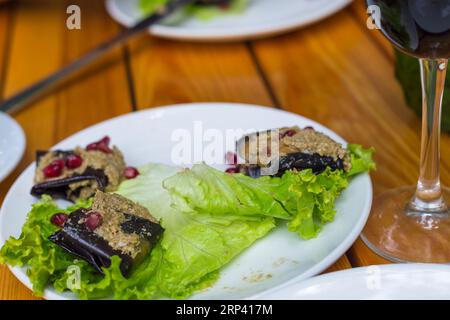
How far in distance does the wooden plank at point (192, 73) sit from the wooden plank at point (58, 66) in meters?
0.06

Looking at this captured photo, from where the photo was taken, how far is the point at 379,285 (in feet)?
3.14

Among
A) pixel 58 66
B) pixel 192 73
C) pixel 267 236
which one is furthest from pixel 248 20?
pixel 267 236

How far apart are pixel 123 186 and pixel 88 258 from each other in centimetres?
25

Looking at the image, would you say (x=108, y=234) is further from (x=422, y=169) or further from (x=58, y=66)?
(x=58, y=66)

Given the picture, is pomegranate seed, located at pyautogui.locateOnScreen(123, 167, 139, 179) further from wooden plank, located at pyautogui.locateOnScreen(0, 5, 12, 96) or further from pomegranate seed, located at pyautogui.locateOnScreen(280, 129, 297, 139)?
wooden plank, located at pyautogui.locateOnScreen(0, 5, 12, 96)

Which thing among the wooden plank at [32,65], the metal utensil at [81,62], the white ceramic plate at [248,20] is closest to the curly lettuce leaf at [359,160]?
the wooden plank at [32,65]

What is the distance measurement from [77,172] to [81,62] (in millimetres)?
658

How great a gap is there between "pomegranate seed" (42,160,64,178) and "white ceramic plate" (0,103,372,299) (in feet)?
0.14

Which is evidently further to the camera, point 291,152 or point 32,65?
point 32,65

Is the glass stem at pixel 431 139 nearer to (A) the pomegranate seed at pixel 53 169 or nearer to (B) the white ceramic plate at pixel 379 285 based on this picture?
(B) the white ceramic plate at pixel 379 285

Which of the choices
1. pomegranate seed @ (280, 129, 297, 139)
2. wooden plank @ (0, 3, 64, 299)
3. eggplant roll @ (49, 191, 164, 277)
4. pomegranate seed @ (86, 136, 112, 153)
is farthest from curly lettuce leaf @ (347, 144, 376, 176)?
wooden plank @ (0, 3, 64, 299)

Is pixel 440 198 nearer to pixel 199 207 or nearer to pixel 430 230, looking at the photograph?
pixel 430 230

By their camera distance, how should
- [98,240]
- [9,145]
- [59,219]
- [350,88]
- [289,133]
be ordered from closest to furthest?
1. [98,240]
2. [59,219]
3. [289,133]
4. [9,145]
5. [350,88]

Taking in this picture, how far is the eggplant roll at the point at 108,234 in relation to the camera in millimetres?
1056
